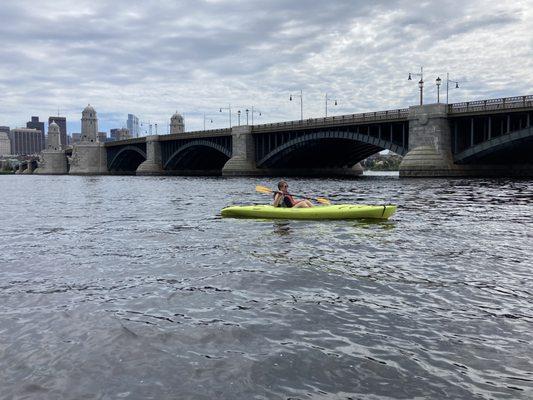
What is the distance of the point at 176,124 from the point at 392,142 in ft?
364

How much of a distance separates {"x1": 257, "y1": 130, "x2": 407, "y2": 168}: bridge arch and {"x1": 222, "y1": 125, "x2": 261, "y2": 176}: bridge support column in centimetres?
174

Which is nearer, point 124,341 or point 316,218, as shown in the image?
point 124,341

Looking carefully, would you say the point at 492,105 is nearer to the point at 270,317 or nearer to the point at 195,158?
the point at 270,317

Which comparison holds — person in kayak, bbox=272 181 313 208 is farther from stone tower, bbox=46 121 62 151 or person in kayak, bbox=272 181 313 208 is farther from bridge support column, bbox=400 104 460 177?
stone tower, bbox=46 121 62 151

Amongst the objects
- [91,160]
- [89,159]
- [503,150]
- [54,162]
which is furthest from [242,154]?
[54,162]

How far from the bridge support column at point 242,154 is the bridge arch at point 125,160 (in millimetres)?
51891

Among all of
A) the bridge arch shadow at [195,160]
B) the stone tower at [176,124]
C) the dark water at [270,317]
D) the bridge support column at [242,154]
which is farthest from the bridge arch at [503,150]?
the stone tower at [176,124]

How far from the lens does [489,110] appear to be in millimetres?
48781

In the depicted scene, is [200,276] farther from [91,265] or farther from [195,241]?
[195,241]

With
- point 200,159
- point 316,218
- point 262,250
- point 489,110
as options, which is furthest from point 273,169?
point 262,250

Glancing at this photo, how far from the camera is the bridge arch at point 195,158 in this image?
99.6 meters

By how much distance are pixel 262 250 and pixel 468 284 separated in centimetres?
553

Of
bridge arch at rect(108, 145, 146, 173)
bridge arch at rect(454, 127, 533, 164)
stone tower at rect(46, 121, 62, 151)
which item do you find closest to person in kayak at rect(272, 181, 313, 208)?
bridge arch at rect(454, 127, 533, 164)

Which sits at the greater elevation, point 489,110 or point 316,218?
point 489,110
